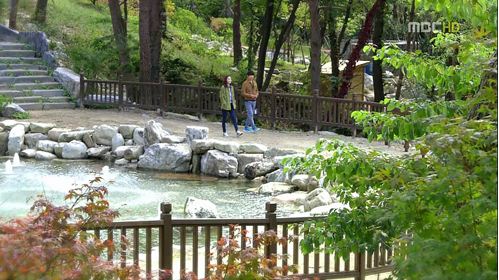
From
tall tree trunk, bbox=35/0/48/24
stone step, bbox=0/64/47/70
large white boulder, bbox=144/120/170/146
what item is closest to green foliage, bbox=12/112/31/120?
Answer: large white boulder, bbox=144/120/170/146

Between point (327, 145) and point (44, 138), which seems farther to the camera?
point (44, 138)

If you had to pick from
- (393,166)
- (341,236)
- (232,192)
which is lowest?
(232,192)

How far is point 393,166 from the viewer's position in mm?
6672

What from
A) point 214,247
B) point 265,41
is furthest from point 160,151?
point 214,247

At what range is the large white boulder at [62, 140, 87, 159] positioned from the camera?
20875 millimetres

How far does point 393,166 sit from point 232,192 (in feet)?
36.6

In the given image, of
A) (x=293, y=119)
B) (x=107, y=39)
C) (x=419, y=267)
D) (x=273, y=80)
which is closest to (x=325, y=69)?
(x=273, y=80)

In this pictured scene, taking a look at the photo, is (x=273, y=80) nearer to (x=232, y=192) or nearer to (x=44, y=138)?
(x=44, y=138)

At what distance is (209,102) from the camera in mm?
23875

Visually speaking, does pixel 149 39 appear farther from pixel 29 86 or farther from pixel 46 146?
pixel 46 146

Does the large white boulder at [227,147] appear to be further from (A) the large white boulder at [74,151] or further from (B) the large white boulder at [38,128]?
(B) the large white boulder at [38,128]

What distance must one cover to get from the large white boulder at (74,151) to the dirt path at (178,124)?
1.64 metres

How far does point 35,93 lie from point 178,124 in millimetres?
5353

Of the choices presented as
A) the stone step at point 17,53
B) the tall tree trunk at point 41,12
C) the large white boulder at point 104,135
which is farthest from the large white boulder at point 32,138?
the tall tree trunk at point 41,12
